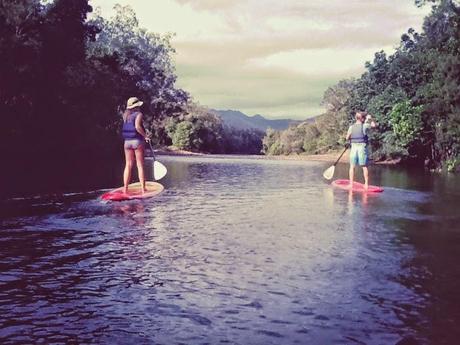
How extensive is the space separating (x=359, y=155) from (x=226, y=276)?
39.6 feet

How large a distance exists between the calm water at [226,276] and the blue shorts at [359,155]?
438 centimetres

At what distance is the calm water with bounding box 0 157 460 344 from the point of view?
560 centimetres

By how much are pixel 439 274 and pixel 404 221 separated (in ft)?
16.5

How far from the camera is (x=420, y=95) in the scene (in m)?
48.8

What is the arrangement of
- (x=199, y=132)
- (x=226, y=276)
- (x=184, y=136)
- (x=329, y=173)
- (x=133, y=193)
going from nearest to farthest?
(x=226, y=276) → (x=133, y=193) → (x=329, y=173) → (x=184, y=136) → (x=199, y=132)

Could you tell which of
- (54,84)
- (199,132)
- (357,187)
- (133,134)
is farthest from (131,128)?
(199,132)

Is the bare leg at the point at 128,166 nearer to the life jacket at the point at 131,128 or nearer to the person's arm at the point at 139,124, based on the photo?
the life jacket at the point at 131,128

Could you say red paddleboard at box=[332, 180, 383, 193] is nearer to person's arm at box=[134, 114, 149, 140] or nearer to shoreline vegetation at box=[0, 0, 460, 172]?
person's arm at box=[134, 114, 149, 140]

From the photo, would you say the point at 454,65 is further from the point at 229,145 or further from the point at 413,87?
the point at 229,145

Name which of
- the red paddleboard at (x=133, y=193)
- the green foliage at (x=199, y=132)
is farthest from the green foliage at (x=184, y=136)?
the red paddleboard at (x=133, y=193)

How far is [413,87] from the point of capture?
52.4 m

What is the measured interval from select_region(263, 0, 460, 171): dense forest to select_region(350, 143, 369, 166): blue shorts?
21371 millimetres

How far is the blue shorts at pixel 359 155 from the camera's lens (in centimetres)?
1859

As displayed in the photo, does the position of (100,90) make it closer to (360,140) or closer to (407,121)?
(407,121)
